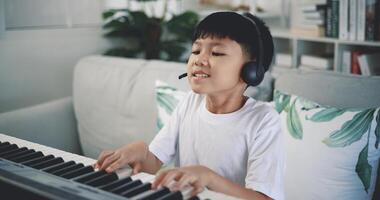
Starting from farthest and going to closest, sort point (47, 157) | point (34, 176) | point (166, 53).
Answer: point (166, 53)
point (47, 157)
point (34, 176)

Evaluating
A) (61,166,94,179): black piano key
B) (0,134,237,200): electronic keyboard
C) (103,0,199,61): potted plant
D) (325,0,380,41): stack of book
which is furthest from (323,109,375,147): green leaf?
(103,0,199,61): potted plant

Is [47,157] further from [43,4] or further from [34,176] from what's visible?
[43,4]

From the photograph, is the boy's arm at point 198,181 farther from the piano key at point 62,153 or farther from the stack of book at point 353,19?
the stack of book at point 353,19

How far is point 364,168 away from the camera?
52.7 inches

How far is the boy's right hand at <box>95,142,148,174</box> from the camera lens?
89cm

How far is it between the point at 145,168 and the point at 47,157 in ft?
0.94

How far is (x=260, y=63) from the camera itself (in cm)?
105

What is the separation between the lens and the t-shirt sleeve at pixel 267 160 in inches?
37.7

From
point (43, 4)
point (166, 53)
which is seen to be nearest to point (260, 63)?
point (43, 4)

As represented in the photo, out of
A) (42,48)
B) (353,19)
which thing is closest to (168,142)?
(42,48)

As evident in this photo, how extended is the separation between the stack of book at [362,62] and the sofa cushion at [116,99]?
0.99m

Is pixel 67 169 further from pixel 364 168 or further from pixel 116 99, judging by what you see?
pixel 116 99

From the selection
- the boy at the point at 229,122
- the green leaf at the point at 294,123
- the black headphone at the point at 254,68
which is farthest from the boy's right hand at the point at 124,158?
the green leaf at the point at 294,123

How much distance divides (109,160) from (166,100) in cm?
83
